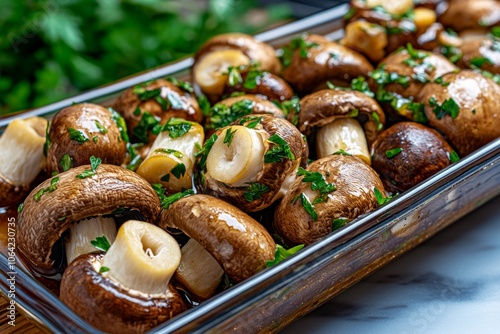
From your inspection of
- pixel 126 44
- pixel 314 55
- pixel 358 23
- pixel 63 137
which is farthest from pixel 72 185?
pixel 126 44

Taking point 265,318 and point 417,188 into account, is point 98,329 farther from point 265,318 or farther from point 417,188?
point 417,188

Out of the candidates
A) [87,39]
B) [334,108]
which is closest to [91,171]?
[334,108]

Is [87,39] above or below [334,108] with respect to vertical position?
below

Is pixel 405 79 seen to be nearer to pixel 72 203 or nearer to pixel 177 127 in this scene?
pixel 177 127

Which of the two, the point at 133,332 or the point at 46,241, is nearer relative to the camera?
the point at 133,332

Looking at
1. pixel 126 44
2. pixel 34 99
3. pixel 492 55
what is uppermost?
pixel 492 55

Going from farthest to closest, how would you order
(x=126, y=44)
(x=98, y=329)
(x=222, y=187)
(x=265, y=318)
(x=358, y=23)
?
(x=126, y=44) → (x=358, y=23) → (x=222, y=187) → (x=265, y=318) → (x=98, y=329)

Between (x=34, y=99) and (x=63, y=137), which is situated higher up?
(x=63, y=137)
